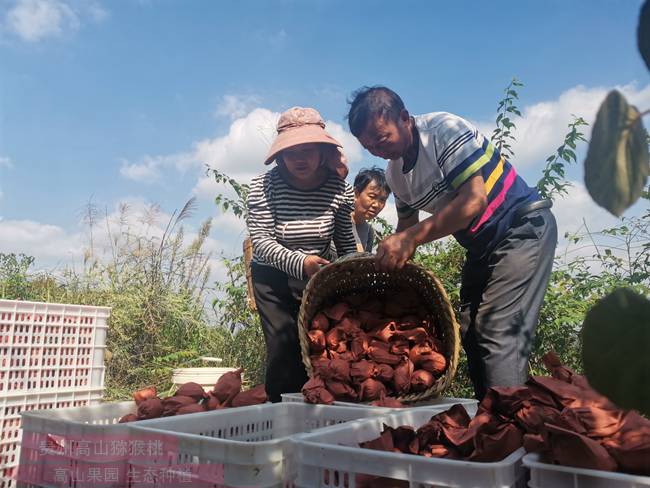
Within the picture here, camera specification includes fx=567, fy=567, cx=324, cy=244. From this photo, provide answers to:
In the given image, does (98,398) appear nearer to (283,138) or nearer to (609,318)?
(283,138)

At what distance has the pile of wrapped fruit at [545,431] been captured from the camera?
870 mm

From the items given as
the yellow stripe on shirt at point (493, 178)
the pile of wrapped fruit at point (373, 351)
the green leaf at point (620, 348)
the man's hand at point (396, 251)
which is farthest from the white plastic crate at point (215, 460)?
the yellow stripe on shirt at point (493, 178)

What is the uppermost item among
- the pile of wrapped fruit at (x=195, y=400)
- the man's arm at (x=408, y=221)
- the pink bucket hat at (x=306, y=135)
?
the pink bucket hat at (x=306, y=135)

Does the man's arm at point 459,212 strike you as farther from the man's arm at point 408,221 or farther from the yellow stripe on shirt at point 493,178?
the man's arm at point 408,221

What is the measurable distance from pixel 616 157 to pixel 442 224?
1.67m

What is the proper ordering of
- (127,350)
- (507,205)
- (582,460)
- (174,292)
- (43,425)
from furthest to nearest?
(174,292), (127,350), (507,205), (43,425), (582,460)

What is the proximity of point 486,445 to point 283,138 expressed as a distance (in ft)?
5.57

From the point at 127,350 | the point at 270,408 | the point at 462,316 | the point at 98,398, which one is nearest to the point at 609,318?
the point at 270,408

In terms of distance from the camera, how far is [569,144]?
4.02 meters

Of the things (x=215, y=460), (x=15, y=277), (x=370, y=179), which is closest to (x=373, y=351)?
(x=215, y=460)

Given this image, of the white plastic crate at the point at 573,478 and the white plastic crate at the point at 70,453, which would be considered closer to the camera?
the white plastic crate at the point at 573,478

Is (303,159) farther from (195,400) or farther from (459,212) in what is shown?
(195,400)

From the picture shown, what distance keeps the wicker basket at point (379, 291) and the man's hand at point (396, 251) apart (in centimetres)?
7

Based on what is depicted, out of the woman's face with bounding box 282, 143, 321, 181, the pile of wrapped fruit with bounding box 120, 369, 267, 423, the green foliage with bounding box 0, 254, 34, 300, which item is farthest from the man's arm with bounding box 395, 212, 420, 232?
the green foliage with bounding box 0, 254, 34, 300
